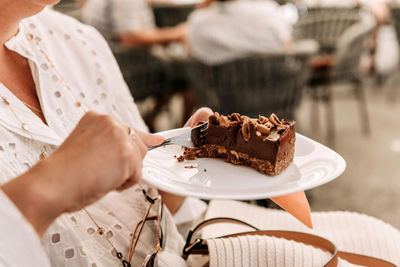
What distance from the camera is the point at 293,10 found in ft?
15.7

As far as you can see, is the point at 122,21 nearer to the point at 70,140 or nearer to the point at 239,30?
the point at 239,30

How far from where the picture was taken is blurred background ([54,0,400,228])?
233cm

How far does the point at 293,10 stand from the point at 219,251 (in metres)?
4.38

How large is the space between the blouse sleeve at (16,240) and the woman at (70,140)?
0.04ft

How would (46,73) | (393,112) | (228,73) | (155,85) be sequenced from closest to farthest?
(46,73), (228,73), (155,85), (393,112)

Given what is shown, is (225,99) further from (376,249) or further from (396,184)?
(376,249)

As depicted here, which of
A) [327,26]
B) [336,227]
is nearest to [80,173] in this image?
[336,227]

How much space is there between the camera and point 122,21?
284 centimetres

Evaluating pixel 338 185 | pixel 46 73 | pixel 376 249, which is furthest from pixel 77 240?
pixel 338 185

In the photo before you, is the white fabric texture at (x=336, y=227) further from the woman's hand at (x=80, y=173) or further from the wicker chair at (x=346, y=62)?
the wicker chair at (x=346, y=62)

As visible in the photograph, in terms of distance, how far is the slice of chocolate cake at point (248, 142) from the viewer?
816 mm

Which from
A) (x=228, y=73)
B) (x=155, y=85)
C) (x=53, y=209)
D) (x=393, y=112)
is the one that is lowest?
(x=393, y=112)

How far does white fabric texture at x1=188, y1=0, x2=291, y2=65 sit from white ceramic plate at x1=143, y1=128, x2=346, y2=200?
1.51 metres

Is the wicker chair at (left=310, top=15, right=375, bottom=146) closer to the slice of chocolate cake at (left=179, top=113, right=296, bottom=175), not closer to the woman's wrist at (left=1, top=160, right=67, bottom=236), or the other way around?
the slice of chocolate cake at (left=179, top=113, right=296, bottom=175)
